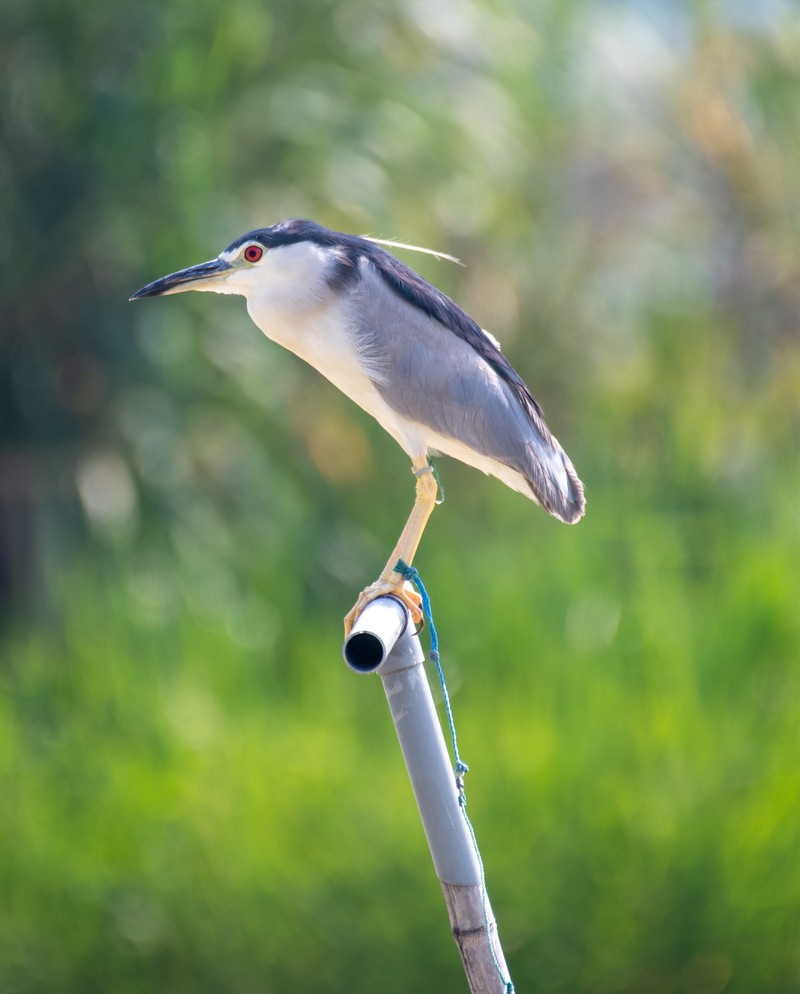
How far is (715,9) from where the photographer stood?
8.34 m

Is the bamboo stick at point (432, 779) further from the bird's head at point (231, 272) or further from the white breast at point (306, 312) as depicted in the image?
the bird's head at point (231, 272)

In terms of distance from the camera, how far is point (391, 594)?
2.12 m

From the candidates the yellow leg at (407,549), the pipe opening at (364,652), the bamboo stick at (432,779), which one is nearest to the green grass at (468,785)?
the yellow leg at (407,549)

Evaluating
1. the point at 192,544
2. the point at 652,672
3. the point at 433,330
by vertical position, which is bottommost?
the point at 433,330

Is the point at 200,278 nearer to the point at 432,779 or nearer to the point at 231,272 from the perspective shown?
the point at 231,272

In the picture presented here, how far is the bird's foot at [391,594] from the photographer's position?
6.98 ft

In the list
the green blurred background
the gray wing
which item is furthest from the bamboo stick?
the green blurred background

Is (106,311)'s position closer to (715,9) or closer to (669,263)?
(669,263)

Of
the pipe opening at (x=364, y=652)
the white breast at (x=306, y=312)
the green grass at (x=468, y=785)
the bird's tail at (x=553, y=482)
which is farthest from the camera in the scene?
the green grass at (x=468, y=785)

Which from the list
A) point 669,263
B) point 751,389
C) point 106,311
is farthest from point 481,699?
point 669,263

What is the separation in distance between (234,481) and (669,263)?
3.04 metres

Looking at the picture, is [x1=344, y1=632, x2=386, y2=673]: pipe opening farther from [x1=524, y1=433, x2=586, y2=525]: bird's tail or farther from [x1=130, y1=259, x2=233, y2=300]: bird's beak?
[x1=130, y1=259, x2=233, y2=300]: bird's beak

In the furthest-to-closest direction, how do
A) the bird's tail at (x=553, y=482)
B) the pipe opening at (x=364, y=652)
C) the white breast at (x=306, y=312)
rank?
the bird's tail at (x=553, y=482), the white breast at (x=306, y=312), the pipe opening at (x=364, y=652)

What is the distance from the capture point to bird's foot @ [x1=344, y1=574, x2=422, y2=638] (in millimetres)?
2127
